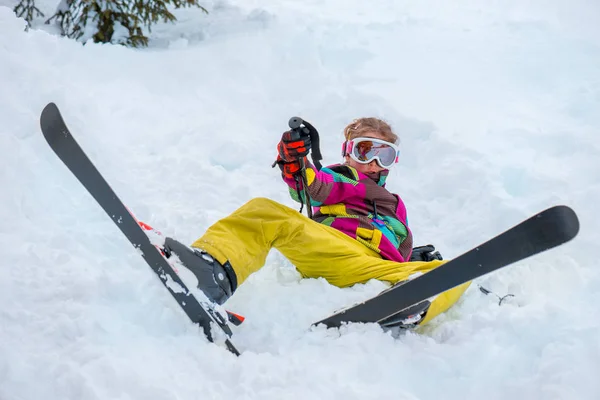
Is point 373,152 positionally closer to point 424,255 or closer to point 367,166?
point 367,166

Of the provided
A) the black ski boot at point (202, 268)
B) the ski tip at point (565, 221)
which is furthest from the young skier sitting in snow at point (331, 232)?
the ski tip at point (565, 221)

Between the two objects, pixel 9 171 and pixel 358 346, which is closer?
pixel 358 346

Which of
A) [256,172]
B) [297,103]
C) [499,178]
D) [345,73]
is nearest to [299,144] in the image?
[256,172]

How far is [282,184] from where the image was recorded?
5.28 meters

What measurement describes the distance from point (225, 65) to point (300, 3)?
10.5 ft

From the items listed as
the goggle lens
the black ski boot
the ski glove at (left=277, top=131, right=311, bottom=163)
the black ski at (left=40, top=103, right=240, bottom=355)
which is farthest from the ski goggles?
the black ski at (left=40, top=103, right=240, bottom=355)

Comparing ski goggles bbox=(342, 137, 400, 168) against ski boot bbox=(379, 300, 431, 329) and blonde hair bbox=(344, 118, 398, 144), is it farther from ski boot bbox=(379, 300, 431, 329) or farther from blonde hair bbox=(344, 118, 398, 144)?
ski boot bbox=(379, 300, 431, 329)

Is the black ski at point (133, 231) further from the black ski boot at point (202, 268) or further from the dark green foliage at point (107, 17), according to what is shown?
the dark green foliage at point (107, 17)

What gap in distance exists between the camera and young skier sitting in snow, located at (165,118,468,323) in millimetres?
2850

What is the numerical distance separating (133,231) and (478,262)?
5.13 feet

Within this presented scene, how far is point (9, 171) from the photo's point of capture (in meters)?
3.75

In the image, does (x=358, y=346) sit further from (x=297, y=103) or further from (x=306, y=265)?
(x=297, y=103)

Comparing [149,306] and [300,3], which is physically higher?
[300,3]

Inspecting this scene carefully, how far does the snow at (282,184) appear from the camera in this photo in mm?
2369
